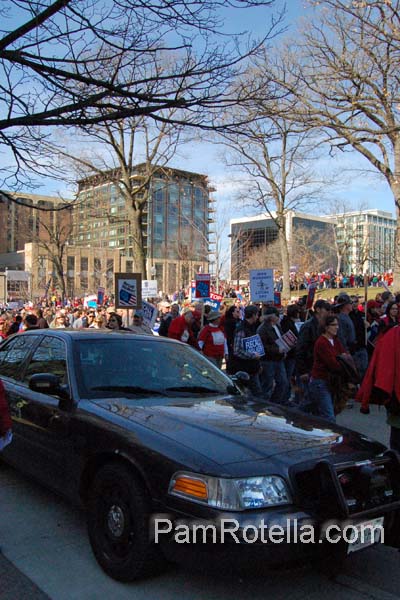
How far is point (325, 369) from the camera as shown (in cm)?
659

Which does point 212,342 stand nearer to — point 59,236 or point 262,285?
point 262,285

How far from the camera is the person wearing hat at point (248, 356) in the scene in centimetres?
809

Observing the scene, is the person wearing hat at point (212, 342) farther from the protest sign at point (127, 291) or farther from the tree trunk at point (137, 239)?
the tree trunk at point (137, 239)

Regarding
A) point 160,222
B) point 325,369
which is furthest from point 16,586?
point 160,222

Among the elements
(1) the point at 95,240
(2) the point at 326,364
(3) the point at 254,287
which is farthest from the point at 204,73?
(1) the point at 95,240

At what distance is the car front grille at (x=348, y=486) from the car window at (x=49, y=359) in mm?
2139

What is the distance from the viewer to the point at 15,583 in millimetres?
3422

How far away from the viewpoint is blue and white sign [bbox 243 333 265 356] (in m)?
8.07

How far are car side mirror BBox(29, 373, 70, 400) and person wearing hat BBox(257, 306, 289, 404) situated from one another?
478 centimetres

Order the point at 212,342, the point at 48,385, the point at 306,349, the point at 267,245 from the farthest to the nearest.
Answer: the point at 267,245, the point at 212,342, the point at 306,349, the point at 48,385

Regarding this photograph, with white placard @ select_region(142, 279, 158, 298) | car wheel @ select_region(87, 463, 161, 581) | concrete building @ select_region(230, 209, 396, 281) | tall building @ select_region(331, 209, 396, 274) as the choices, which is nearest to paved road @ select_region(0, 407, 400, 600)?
car wheel @ select_region(87, 463, 161, 581)

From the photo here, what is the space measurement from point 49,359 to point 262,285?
8.80 meters

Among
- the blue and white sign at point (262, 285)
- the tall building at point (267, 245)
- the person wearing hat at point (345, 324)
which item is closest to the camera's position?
the person wearing hat at point (345, 324)

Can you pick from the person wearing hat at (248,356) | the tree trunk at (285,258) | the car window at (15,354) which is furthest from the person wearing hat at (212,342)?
the tree trunk at (285,258)
